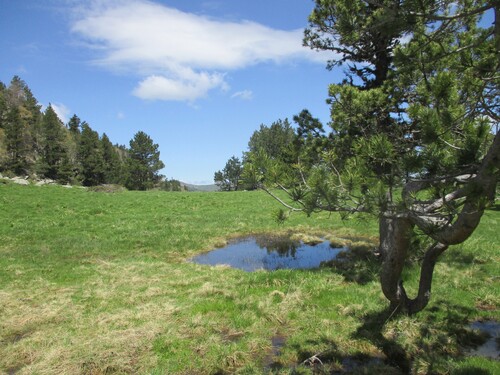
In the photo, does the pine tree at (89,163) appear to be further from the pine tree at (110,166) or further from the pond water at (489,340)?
the pond water at (489,340)

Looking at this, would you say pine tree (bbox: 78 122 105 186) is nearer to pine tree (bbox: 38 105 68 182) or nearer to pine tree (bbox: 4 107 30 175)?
pine tree (bbox: 38 105 68 182)

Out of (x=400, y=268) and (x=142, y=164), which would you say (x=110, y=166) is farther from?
(x=400, y=268)

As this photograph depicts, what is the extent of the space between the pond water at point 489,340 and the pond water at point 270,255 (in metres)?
6.41

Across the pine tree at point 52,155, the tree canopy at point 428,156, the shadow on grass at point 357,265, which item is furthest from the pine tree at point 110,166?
the tree canopy at point 428,156

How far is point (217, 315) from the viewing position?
9023 mm

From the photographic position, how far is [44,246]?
1641 centimetres

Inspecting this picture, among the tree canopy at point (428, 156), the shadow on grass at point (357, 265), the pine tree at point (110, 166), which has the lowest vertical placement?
the shadow on grass at point (357, 265)

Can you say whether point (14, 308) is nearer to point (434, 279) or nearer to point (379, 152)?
point (379, 152)

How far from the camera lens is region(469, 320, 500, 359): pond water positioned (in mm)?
6973

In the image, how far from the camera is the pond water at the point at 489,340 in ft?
22.9

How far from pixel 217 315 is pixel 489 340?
6039 millimetres

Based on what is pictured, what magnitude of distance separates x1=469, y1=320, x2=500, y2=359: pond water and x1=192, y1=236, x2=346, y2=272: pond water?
6.41 metres

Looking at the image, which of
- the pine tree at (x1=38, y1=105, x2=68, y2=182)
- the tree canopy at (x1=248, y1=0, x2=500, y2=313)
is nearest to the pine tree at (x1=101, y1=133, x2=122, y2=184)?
the pine tree at (x1=38, y1=105, x2=68, y2=182)

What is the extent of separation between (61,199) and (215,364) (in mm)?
28249
